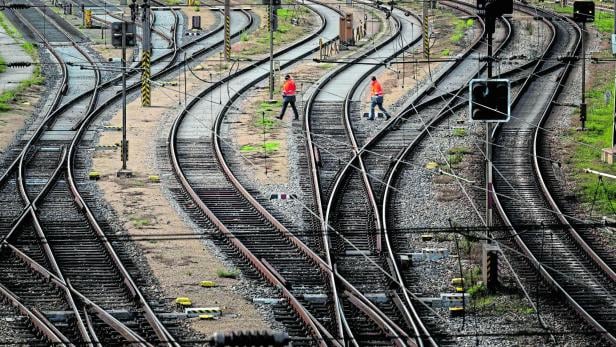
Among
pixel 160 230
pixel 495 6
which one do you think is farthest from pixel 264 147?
pixel 495 6

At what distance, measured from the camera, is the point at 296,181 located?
36.3 metres

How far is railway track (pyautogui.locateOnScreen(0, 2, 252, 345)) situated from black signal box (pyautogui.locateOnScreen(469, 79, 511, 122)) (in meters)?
6.25

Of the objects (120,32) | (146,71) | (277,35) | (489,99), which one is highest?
(489,99)

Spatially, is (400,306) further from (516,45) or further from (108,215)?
(516,45)

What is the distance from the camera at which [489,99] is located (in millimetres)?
27406

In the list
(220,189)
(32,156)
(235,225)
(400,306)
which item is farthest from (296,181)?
(400,306)

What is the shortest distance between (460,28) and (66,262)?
126 feet

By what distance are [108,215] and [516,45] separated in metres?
28.8

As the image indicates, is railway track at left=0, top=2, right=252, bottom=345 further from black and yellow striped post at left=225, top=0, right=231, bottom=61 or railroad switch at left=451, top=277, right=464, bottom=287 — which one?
black and yellow striped post at left=225, top=0, right=231, bottom=61

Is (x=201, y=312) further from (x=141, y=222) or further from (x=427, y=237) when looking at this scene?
(x=141, y=222)

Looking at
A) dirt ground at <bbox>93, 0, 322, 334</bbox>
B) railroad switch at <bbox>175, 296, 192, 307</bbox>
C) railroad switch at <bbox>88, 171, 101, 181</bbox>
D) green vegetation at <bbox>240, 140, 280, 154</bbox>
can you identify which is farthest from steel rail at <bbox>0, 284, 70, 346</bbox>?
green vegetation at <bbox>240, 140, 280, 154</bbox>

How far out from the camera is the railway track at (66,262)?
78.6 ft

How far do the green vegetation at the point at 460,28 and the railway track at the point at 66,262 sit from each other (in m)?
23.1

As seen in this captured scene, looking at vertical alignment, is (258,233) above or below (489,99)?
below
